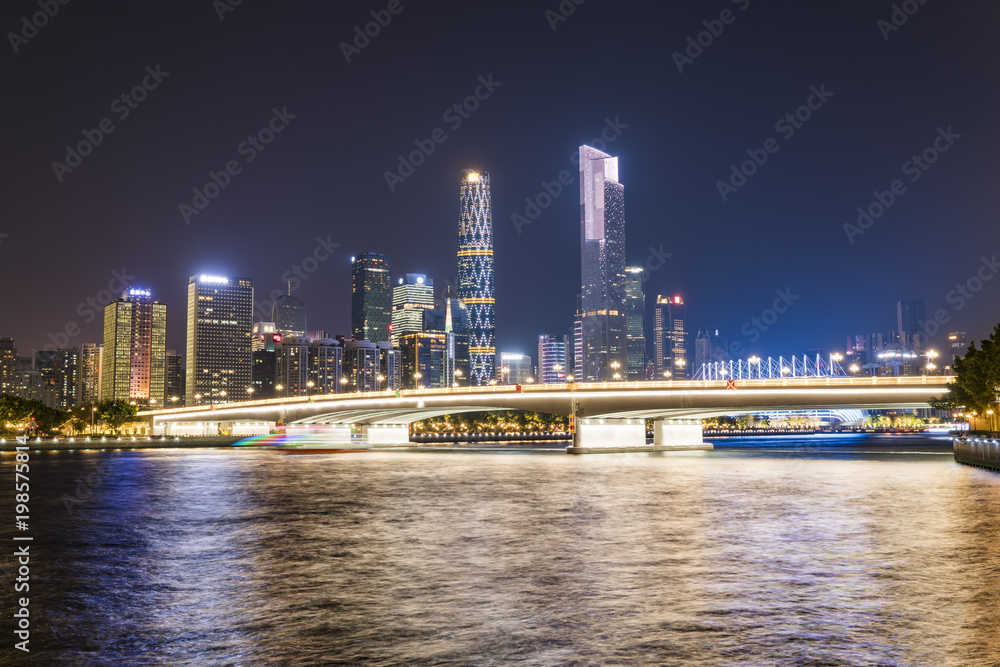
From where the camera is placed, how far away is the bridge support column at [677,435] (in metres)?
124

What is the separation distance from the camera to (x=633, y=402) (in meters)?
107

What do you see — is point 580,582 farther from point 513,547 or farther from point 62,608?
point 62,608

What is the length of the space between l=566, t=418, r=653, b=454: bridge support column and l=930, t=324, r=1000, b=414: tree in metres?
38.9

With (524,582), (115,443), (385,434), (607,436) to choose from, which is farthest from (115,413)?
(524,582)

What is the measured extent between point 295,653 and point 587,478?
49012 mm

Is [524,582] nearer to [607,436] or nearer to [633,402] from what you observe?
[633,402]

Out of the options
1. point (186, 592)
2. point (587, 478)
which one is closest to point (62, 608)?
point (186, 592)

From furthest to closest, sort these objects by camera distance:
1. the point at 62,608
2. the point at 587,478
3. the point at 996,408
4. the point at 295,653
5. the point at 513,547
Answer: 1. the point at 996,408
2. the point at 587,478
3. the point at 513,547
4. the point at 62,608
5. the point at 295,653

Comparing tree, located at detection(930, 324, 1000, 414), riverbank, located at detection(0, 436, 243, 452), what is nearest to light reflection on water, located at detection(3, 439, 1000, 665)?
tree, located at detection(930, 324, 1000, 414)

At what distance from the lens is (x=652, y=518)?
32.2 m

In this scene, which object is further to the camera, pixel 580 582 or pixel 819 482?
pixel 819 482

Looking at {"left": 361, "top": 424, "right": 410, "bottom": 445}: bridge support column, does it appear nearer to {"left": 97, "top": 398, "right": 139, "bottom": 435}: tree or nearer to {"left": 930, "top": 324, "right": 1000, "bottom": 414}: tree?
{"left": 97, "top": 398, "right": 139, "bottom": 435}: tree

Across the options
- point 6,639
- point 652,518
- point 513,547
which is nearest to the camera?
point 6,639

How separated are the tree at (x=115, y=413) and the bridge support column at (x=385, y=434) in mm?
63664
